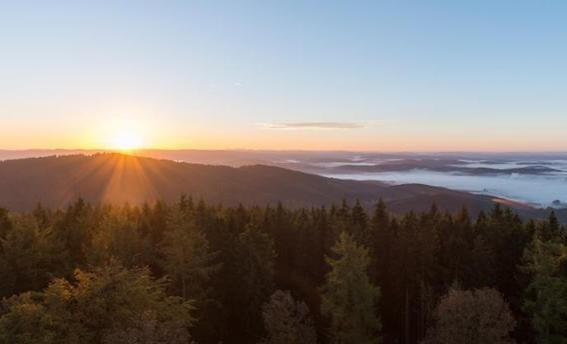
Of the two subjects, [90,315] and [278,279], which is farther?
[278,279]

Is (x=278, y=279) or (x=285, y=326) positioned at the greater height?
(x=285, y=326)

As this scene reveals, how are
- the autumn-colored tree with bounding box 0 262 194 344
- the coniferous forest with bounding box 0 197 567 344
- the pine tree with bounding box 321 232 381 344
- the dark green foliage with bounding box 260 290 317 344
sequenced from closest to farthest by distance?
the autumn-colored tree with bounding box 0 262 194 344 → the coniferous forest with bounding box 0 197 567 344 → the dark green foliage with bounding box 260 290 317 344 → the pine tree with bounding box 321 232 381 344

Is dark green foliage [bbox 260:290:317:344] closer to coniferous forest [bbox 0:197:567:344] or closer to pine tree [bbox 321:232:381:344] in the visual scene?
coniferous forest [bbox 0:197:567:344]

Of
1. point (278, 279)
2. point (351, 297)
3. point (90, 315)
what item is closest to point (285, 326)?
point (351, 297)

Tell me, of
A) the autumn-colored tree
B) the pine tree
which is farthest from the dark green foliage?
the autumn-colored tree

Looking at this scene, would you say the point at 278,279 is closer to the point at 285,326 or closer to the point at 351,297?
the point at 351,297

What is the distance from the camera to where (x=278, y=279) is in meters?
61.8

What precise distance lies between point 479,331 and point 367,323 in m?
10.8

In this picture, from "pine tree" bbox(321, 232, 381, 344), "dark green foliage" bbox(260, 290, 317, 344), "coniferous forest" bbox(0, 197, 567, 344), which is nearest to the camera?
"coniferous forest" bbox(0, 197, 567, 344)

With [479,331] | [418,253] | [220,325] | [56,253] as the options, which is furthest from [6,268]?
[418,253]

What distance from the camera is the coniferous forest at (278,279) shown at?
25.5 m

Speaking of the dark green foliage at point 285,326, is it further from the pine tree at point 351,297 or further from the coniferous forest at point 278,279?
the pine tree at point 351,297

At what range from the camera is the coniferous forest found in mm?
25516

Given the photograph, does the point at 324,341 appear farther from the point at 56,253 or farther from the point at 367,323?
the point at 56,253
